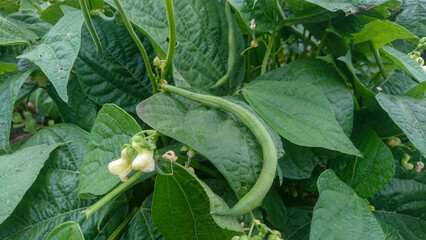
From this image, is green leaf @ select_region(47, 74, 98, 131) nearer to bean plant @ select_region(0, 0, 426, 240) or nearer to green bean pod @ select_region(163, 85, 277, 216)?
bean plant @ select_region(0, 0, 426, 240)

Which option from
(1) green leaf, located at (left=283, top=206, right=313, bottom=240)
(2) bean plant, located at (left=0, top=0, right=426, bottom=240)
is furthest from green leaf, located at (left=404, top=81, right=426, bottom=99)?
(1) green leaf, located at (left=283, top=206, right=313, bottom=240)

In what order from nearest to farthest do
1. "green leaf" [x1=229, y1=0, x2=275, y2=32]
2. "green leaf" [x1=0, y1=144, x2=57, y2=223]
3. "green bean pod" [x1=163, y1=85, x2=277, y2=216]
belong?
"green bean pod" [x1=163, y1=85, x2=277, y2=216] < "green leaf" [x1=0, y1=144, x2=57, y2=223] < "green leaf" [x1=229, y1=0, x2=275, y2=32]

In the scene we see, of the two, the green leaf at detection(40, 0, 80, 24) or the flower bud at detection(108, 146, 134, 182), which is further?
the green leaf at detection(40, 0, 80, 24)

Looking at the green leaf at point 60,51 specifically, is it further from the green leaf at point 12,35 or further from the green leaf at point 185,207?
the green leaf at point 185,207

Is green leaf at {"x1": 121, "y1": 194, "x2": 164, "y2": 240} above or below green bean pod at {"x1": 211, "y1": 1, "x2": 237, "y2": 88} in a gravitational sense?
below

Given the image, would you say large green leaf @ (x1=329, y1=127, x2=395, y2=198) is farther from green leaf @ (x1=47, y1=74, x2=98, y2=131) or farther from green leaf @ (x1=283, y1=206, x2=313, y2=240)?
green leaf @ (x1=47, y1=74, x2=98, y2=131)

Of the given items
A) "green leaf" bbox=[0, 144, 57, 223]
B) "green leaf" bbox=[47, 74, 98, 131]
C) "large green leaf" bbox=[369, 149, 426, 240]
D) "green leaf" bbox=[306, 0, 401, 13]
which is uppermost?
"green leaf" bbox=[306, 0, 401, 13]

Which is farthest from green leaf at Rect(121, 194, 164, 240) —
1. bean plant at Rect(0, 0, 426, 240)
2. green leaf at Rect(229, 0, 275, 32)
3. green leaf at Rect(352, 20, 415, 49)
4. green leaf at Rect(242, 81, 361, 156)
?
green leaf at Rect(352, 20, 415, 49)

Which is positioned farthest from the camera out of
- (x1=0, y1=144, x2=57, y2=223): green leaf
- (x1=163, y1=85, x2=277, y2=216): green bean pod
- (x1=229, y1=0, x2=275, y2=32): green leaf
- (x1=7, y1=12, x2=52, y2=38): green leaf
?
(x1=7, y1=12, x2=52, y2=38): green leaf
